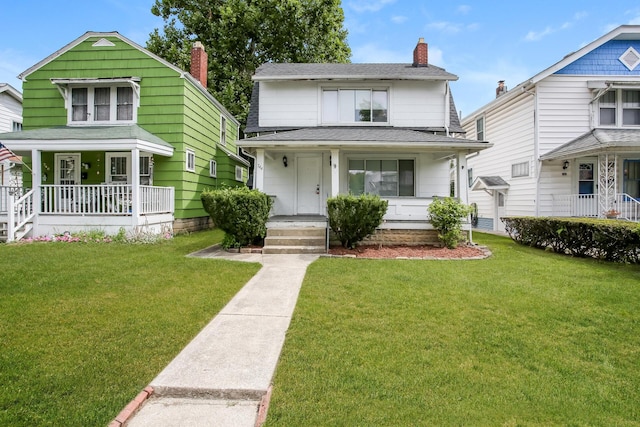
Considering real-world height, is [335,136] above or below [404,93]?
below

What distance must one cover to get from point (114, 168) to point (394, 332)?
1248cm

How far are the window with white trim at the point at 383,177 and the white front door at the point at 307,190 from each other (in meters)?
1.28

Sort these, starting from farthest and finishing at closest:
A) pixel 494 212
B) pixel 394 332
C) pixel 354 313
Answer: pixel 494 212
pixel 354 313
pixel 394 332

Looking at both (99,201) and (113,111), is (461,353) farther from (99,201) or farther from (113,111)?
(113,111)

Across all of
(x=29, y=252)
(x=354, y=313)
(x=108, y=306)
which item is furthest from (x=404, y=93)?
(x=29, y=252)

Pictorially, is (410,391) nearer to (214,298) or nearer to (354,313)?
(354,313)

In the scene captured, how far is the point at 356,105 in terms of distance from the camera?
42.9 ft

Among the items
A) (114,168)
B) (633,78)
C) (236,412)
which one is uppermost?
(633,78)

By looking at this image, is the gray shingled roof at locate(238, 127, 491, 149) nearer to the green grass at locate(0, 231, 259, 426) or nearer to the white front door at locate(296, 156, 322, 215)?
the white front door at locate(296, 156, 322, 215)

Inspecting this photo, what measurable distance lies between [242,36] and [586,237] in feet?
74.6

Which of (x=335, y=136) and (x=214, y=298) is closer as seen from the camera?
(x=214, y=298)

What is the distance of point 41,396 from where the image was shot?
9.14 ft

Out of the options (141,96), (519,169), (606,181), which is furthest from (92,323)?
(519,169)

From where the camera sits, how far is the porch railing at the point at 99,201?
10.9 m
